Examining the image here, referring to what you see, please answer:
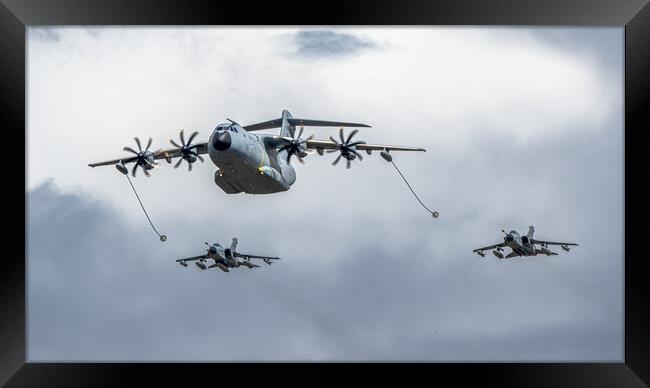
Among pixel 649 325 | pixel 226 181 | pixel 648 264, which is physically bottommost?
pixel 649 325

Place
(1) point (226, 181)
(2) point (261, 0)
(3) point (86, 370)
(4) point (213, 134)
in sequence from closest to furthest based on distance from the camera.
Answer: (2) point (261, 0)
(3) point (86, 370)
(4) point (213, 134)
(1) point (226, 181)

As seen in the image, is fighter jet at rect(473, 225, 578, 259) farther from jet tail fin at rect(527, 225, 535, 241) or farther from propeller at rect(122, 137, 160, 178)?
propeller at rect(122, 137, 160, 178)

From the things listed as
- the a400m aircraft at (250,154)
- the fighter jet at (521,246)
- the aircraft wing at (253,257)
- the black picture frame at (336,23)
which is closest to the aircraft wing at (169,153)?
the a400m aircraft at (250,154)

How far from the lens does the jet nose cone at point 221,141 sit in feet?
87.6

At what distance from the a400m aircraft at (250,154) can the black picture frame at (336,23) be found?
684 centimetres

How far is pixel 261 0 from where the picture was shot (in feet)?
65.1

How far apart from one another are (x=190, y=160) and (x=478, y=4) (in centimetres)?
1402

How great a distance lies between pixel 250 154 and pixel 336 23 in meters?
8.13

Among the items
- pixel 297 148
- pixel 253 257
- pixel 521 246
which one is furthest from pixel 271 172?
pixel 521 246

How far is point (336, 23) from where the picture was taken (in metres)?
20.9

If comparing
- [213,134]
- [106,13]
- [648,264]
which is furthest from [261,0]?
[648,264]

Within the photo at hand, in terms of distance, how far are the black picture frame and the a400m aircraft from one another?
6838 mm

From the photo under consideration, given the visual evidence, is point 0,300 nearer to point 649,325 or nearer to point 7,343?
point 7,343

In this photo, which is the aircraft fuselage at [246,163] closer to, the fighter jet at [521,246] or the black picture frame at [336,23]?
the black picture frame at [336,23]
